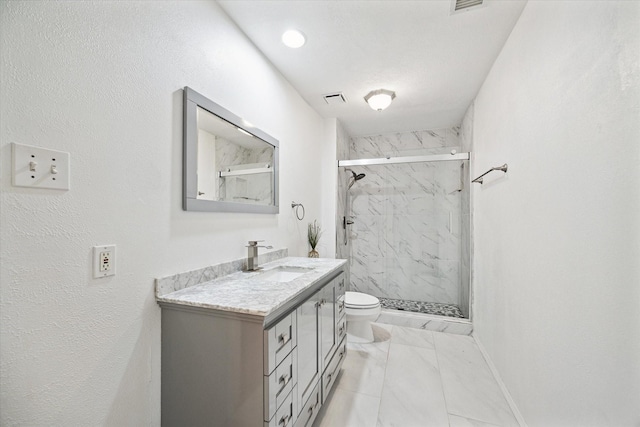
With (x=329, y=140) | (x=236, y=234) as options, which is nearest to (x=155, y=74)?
(x=236, y=234)

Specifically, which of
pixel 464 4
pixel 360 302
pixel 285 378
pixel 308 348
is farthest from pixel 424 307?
pixel 464 4

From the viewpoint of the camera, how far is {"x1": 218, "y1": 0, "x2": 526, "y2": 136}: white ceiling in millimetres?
1539

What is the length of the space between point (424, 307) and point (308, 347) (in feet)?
7.92

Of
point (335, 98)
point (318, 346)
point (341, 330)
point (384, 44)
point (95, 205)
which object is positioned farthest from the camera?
point (335, 98)

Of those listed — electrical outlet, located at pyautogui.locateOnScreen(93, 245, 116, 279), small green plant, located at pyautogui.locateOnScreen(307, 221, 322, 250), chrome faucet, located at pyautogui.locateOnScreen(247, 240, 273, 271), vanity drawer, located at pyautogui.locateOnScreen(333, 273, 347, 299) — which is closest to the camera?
electrical outlet, located at pyautogui.locateOnScreen(93, 245, 116, 279)

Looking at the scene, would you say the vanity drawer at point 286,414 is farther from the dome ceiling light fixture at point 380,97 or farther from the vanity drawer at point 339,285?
the dome ceiling light fixture at point 380,97

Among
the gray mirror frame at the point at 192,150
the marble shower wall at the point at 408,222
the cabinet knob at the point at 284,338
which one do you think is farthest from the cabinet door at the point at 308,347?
the marble shower wall at the point at 408,222

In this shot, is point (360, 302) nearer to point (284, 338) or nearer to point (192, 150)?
point (284, 338)

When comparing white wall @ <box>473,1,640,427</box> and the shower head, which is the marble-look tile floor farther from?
the shower head

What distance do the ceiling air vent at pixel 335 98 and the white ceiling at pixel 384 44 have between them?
0.05 m

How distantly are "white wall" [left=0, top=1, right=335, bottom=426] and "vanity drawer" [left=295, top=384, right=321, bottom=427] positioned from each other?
2.11 ft

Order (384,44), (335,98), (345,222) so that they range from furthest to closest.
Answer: (345,222)
(335,98)
(384,44)

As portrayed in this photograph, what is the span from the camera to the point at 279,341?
3.54 ft

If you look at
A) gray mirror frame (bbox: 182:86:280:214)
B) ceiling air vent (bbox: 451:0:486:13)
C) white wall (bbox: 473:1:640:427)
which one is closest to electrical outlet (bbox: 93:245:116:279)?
gray mirror frame (bbox: 182:86:280:214)
